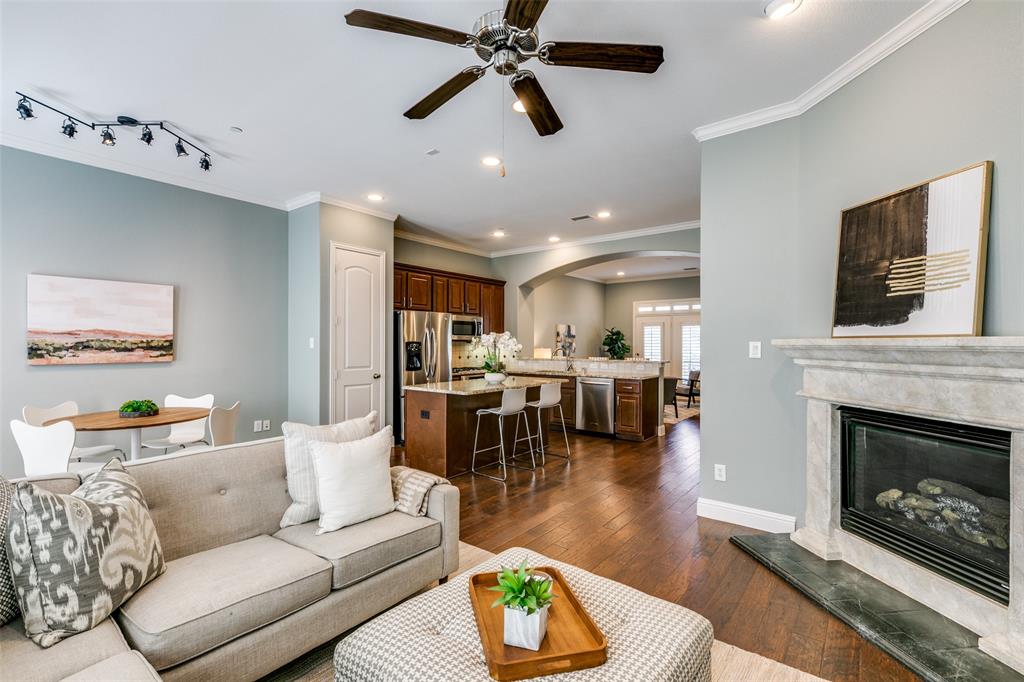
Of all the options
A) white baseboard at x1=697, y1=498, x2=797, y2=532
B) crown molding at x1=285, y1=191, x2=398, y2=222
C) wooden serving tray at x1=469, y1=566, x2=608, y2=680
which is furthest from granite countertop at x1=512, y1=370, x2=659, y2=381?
wooden serving tray at x1=469, y1=566, x2=608, y2=680

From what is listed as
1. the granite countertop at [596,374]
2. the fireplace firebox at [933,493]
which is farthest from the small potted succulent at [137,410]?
the granite countertop at [596,374]

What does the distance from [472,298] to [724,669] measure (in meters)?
5.94

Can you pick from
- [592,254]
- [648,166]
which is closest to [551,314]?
[592,254]

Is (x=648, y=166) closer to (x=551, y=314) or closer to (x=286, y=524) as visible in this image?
(x=286, y=524)

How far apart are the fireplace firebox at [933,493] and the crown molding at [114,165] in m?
5.61

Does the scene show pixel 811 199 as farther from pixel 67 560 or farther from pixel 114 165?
pixel 114 165

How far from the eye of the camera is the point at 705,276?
339 cm

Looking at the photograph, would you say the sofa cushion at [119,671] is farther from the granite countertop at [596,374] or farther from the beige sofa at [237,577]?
the granite countertop at [596,374]

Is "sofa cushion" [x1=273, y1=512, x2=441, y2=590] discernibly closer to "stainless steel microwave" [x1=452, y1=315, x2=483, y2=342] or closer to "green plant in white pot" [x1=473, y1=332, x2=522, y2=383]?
"green plant in white pot" [x1=473, y1=332, x2=522, y2=383]

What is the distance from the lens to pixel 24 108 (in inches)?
113

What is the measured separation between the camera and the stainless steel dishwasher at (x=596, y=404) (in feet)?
21.1

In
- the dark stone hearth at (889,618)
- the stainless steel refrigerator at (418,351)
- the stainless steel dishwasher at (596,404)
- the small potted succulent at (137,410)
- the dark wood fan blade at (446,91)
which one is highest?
the dark wood fan blade at (446,91)

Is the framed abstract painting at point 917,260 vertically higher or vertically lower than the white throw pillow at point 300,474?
higher

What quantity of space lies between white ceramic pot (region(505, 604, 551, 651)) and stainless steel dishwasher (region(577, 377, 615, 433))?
206 inches
